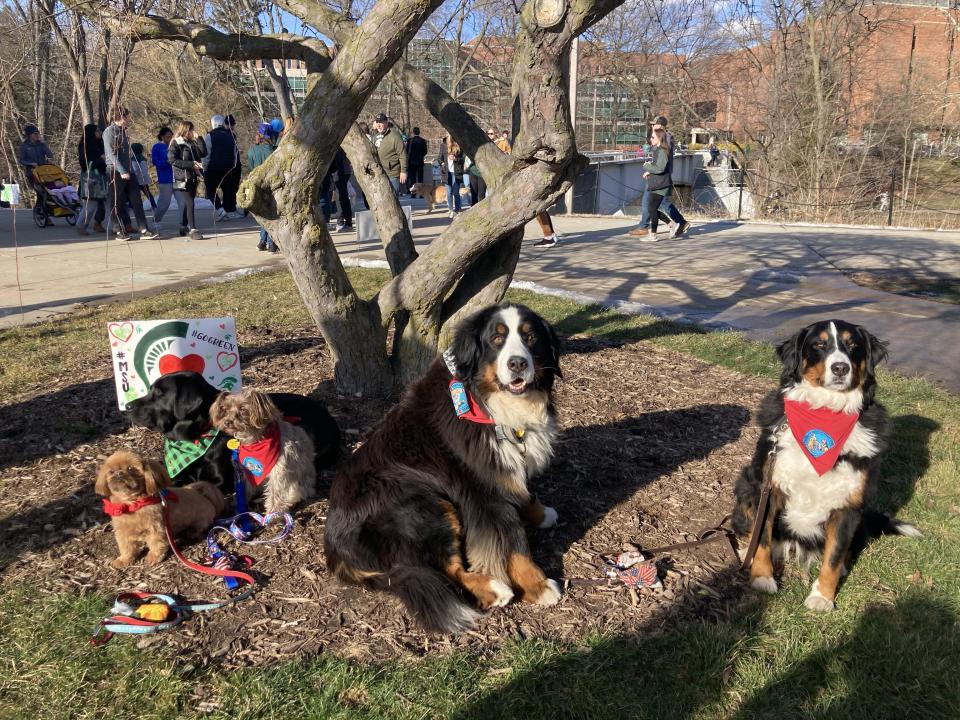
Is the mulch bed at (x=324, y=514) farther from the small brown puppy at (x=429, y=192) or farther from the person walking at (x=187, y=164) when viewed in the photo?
the small brown puppy at (x=429, y=192)

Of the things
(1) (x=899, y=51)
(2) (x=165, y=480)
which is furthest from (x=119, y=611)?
(1) (x=899, y=51)

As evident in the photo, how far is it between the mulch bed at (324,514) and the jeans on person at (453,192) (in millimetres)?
12267

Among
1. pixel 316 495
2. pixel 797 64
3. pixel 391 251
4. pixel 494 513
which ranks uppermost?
pixel 797 64

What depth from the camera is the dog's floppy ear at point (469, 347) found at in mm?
3352

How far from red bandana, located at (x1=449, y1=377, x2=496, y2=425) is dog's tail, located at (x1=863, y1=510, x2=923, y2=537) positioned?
217 cm

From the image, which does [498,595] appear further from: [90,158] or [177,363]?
[90,158]

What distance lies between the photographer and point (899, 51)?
25.4 m

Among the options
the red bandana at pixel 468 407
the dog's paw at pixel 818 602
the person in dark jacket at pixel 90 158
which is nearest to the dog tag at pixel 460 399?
the red bandana at pixel 468 407

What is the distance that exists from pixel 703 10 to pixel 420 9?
3158 millimetres

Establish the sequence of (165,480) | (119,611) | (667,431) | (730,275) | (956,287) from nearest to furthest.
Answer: (119,611), (165,480), (667,431), (956,287), (730,275)

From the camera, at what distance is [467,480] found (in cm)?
338

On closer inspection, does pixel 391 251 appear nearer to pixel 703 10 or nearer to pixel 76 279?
pixel 703 10

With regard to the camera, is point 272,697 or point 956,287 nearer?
point 272,697

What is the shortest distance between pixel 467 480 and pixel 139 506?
5.63 ft
